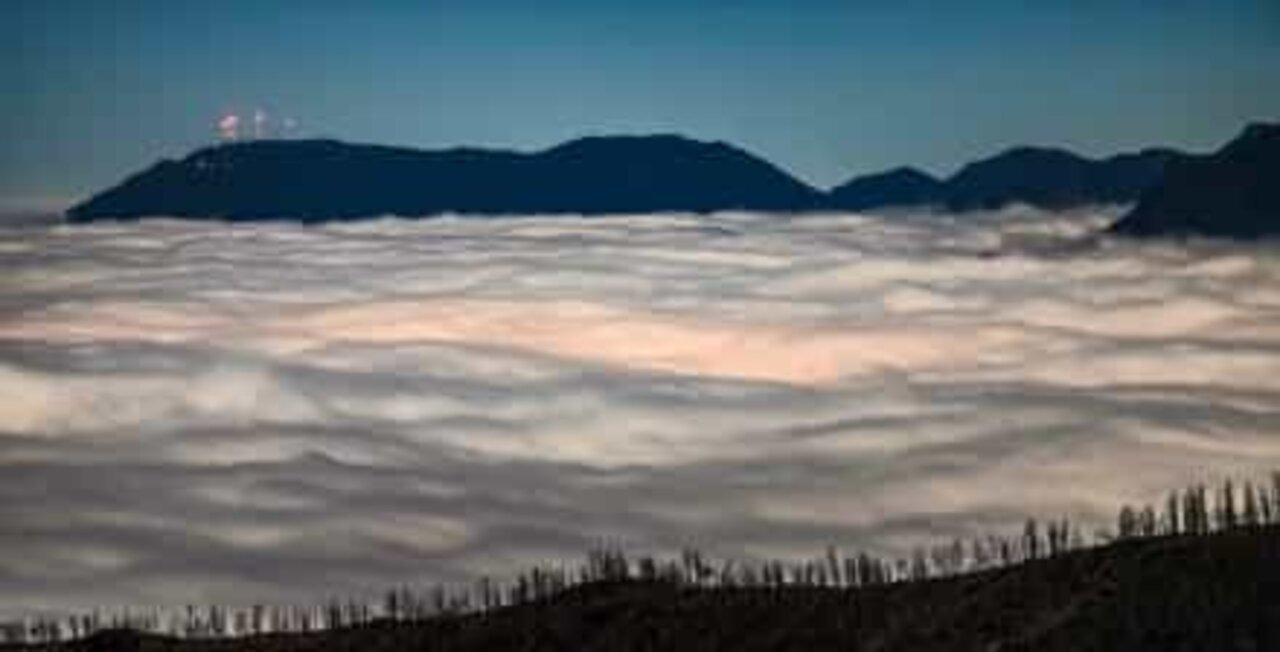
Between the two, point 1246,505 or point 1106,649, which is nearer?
point 1106,649

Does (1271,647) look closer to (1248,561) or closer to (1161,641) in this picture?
(1161,641)

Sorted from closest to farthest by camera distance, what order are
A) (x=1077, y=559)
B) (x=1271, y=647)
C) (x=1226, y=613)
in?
A: (x=1271, y=647), (x=1226, y=613), (x=1077, y=559)

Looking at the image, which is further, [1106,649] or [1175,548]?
[1175,548]

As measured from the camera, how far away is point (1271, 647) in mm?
145750

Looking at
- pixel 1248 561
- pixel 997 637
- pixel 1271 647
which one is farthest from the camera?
pixel 997 637

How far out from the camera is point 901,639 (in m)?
200

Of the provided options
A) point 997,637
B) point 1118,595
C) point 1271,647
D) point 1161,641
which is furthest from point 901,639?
point 1271,647

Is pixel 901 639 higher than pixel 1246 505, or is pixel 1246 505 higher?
pixel 1246 505

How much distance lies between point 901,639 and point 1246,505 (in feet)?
133

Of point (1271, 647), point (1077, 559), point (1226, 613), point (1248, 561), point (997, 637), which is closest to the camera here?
point (1271, 647)

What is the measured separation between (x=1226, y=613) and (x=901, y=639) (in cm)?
4877

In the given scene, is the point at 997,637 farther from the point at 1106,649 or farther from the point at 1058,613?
the point at 1106,649

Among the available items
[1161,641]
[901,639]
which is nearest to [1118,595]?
[1161,641]

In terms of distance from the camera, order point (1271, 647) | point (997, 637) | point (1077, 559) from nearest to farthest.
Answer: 1. point (1271, 647)
2. point (997, 637)
3. point (1077, 559)
